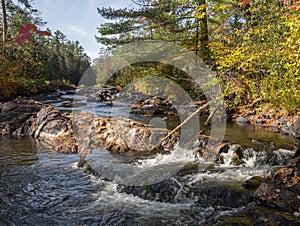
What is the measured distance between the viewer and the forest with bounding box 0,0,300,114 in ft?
22.4

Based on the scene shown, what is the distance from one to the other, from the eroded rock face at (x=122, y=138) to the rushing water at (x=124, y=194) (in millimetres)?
775

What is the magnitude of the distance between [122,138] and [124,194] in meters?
3.26

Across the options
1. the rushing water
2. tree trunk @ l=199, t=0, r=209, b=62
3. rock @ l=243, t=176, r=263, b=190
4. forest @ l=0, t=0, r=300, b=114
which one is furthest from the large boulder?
tree trunk @ l=199, t=0, r=209, b=62

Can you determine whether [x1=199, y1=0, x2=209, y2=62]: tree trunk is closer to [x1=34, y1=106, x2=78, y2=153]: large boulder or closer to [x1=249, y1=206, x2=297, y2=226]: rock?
[x1=34, y1=106, x2=78, y2=153]: large boulder

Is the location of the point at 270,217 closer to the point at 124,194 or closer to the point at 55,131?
the point at 124,194

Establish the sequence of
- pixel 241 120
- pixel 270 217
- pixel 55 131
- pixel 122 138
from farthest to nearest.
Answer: pixel 241 120 → pixel 55 131 → pixel 122 138 → pixel 270 217

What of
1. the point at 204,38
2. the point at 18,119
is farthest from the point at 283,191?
the point at 18,119

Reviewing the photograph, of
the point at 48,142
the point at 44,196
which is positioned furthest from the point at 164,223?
the point at 48,142

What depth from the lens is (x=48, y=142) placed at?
356 inches

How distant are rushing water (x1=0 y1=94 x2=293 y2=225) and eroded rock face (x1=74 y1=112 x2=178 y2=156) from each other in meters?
0.78

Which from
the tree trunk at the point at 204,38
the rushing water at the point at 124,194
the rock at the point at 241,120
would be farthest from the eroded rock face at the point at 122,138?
the tree trunk at the point at 204,38

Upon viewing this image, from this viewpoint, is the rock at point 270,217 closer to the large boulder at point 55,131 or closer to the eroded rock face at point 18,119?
the large boulder at point 55,131

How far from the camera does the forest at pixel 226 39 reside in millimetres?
6839

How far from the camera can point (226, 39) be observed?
8.88 m
